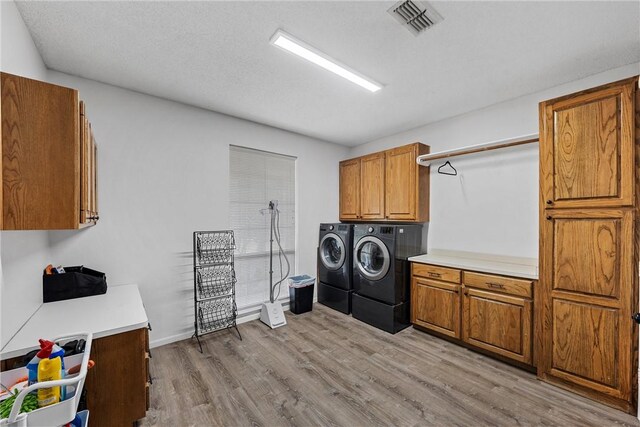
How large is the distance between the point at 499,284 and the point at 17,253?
3596 millimetres

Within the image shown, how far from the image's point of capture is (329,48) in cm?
195

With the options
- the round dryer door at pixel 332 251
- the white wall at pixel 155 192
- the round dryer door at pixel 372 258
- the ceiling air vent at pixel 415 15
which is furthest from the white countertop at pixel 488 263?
the white wall at pixel 155 192

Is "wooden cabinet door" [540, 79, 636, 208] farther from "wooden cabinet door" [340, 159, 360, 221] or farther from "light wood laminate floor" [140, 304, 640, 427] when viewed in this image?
"wooden cabinet door" [340, 159, 360, 221]

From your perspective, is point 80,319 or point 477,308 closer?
point 80,319

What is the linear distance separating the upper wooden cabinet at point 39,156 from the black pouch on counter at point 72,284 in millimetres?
1124

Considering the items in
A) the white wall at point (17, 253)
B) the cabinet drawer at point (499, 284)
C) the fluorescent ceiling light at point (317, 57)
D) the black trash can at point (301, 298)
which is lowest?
the black trash can at point (301, 298)

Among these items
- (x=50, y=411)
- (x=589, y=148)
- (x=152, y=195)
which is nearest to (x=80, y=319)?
(x=50, y=411)

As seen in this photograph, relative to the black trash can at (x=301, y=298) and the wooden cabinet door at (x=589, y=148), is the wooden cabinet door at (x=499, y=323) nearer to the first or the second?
the wooden cabinet door at (x=589, y=148)

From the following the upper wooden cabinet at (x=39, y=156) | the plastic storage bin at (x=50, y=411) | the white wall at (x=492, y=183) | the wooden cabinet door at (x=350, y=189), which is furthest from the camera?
the wooden cabinet door at (x=350, y=189)

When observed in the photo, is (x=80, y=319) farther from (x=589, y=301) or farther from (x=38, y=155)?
(x=589, y=301)

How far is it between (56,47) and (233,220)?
211cm

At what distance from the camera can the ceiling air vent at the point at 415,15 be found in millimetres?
1557

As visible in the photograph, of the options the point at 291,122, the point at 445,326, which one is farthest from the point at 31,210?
the point at 445,326

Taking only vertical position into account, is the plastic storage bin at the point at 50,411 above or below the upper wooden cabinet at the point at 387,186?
below
